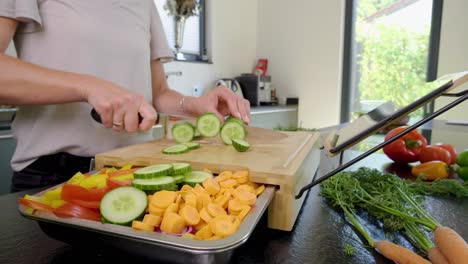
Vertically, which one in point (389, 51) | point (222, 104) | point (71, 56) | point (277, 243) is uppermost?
point (389, 51)

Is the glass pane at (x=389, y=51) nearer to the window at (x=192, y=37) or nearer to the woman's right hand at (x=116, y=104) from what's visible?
the window at (x=192, y=37)

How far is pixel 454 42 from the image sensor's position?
306cm

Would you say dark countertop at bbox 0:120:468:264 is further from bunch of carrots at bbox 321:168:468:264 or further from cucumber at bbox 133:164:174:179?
cucumber at bbox 133:164:174:179

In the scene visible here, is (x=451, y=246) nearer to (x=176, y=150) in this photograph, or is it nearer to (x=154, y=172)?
(x=154, y=172)

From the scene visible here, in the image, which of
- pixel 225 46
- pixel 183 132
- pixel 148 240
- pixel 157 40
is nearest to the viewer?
pixel 148 240

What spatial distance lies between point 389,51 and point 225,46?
1.68 meters

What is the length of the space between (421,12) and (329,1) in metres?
0.88

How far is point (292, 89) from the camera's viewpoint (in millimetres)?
4008

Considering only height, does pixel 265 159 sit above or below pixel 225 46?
below

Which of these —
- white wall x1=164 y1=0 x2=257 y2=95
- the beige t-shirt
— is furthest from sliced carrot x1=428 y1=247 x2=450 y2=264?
white wall x1=164 y1=0 x2=257 y2=95

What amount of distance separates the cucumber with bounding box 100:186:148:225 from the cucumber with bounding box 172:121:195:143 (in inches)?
20.1

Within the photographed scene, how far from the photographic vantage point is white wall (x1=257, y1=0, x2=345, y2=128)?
3695 mm

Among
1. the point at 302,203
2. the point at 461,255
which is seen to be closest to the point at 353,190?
the point at 302,203

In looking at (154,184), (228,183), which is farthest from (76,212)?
(228,183)
